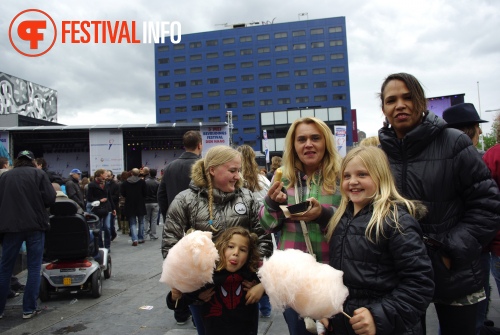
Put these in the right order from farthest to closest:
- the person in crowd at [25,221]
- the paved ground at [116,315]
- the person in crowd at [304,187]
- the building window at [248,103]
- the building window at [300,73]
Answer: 1. the building window at [248,103]
2. the building window at [300,73]
3. the person in crowd at [25,221]
4. the paved ground at [116,315]
5. the person in crowd at [304,187]

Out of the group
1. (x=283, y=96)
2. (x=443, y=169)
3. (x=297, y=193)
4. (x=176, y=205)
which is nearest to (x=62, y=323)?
(x=176, y=205)

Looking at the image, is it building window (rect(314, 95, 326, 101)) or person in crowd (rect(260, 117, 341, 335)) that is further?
building window (rect(314, 95, 326, 101))

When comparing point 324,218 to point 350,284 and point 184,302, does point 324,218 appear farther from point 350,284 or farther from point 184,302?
point 184,302

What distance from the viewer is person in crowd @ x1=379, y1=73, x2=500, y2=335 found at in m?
2.07

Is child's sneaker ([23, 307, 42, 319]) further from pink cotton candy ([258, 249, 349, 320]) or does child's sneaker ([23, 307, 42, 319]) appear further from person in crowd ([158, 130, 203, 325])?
pink cotton candy ([258, 249, 349, 320])

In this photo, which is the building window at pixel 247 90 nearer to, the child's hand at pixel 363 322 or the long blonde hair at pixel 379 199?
the long blonde hair at pixel 379 199

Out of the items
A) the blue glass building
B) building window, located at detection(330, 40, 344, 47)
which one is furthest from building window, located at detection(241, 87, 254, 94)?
building window, located at detection(330, 40, 344, 47)

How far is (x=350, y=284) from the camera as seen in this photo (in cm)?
196

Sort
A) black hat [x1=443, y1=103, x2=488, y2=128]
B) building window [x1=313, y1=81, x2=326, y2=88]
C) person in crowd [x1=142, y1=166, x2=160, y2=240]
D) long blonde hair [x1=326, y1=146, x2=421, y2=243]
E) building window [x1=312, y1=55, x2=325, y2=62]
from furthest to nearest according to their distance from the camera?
building window [x1=312, y1=55, x2=325, y2=62], building window [x1=313, y1=81, x2=326, y2=88], person in crowd [x1=142, y1=166, x2=160, y2=240], black hat [x1=443, y1=103, x2=488, y2=128], long blonde hair [x1=326, y1=146, x2=421, y2=243]

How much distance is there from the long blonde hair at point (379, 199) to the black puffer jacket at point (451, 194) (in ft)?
0.54

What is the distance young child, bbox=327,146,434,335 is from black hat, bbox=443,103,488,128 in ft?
4.58

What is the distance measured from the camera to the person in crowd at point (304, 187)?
93.7 inches

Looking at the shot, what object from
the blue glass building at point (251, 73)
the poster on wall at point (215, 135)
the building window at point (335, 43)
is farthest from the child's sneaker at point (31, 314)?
the building window at point (335, 43)

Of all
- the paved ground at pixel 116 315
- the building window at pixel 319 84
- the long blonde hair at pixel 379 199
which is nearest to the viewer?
the long blonde hair at pixel 379 199
